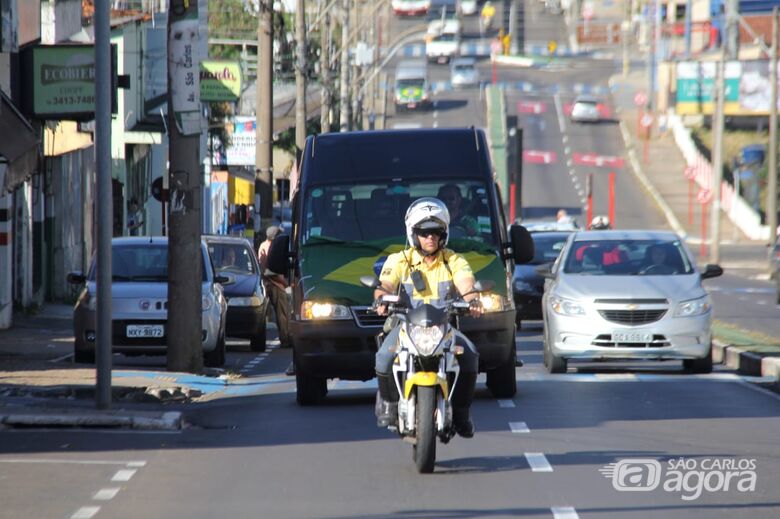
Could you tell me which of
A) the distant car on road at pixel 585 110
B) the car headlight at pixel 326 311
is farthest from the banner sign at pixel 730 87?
the car headlight at pixel 326 311

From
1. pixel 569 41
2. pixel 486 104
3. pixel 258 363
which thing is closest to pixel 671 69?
pixel 486 104

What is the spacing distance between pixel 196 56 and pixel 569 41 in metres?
131

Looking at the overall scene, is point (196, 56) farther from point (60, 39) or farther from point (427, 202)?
point (60, 39)

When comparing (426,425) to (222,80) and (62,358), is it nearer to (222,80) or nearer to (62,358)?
(62,358)

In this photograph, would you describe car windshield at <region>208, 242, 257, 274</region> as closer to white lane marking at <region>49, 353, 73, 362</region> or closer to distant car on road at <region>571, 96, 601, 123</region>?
white lane marking at <region>49, 353, 73, 362</region>

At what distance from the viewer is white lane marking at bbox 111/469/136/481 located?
11.6 meters

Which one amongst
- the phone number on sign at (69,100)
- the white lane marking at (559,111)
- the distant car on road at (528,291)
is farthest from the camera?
the white lane marking at (559,111)

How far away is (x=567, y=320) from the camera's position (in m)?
19.8

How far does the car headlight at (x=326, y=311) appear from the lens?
1611cm

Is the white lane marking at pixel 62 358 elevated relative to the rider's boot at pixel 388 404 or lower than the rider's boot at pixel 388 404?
lower

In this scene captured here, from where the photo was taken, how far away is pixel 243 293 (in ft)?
85.3

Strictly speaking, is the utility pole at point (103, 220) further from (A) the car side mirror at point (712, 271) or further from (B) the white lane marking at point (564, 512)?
(A) the car side mirror at point (712, 271)

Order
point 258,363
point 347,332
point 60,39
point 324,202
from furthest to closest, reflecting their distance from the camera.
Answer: point 60,39, point 258,363, point 324,202, point 347,332

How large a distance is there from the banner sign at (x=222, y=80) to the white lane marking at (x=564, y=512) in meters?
A: 32.5
